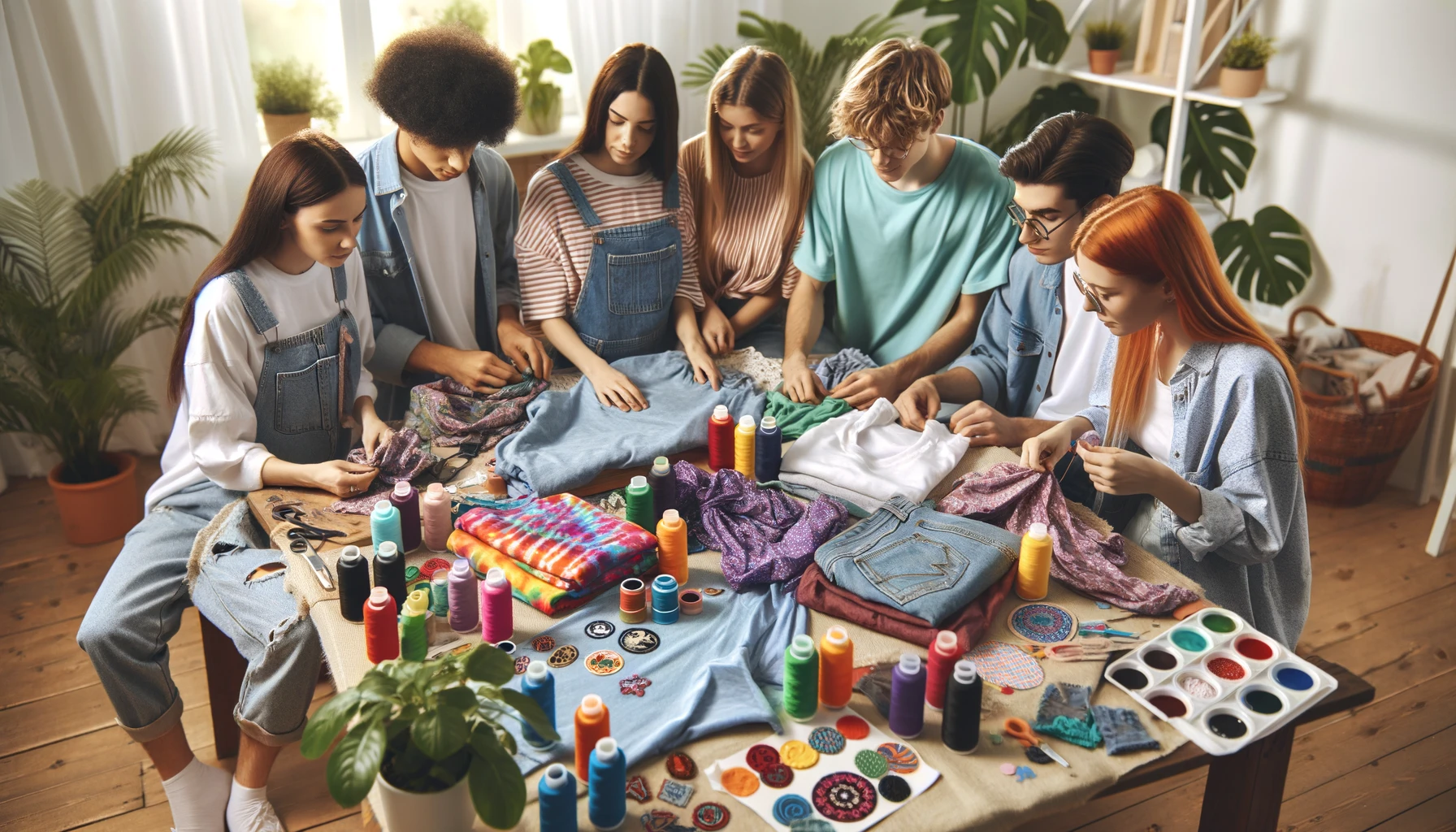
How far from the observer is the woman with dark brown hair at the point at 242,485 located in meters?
2.38

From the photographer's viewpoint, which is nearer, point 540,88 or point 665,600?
point 665,600

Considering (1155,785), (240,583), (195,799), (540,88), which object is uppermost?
(540,88)

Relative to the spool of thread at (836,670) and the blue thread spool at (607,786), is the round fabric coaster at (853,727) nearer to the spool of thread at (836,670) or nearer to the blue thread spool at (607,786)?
the spool of thread at (836,670)

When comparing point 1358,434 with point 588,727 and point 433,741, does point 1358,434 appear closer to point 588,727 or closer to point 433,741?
point 588,727

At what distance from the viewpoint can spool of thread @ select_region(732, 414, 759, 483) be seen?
101 inches

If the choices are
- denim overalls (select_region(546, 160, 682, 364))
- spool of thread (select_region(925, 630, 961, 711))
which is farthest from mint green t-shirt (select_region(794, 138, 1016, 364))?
spool of thread (select_region(925, 630, 961, 711))

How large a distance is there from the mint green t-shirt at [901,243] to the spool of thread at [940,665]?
4.89ft

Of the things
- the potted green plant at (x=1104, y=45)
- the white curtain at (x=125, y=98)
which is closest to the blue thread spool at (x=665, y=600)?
the white curtain at (x=125, y=98)

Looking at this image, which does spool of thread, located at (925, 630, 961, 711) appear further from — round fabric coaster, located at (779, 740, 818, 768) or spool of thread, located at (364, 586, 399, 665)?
spool of thread, located at (364, 586, 399, 665)

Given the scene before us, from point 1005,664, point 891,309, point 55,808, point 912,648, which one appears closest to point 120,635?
point 55,808

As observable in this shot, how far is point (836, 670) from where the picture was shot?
181cm

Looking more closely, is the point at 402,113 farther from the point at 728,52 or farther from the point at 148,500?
the point at 728,52

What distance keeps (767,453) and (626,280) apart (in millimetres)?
857

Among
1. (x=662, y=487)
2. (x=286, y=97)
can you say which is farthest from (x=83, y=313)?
(x=662, y=487)
